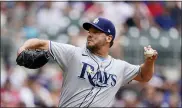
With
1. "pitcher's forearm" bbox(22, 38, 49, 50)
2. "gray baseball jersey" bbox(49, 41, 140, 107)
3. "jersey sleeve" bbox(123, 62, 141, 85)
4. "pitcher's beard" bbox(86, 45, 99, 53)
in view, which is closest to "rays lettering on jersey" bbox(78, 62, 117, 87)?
"gray baseball jersey" bbox(49, 41, 140, 107)

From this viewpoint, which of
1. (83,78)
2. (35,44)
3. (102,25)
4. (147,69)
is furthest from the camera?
(147,69)

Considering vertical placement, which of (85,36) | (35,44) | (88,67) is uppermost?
(35,44)

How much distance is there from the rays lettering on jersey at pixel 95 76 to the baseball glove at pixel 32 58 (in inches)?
15.5

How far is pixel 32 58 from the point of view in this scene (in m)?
5.76

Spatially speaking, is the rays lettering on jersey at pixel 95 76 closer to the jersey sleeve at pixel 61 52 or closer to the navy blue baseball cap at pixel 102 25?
the jersey sleeve at pixel 61 52

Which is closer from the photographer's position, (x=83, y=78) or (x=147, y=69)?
(x=83, y=78)

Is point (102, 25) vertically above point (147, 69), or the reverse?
point (102, 25)

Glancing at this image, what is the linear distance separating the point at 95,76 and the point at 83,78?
0.12 m

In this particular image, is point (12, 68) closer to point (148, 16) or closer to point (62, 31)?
point (62, 31)

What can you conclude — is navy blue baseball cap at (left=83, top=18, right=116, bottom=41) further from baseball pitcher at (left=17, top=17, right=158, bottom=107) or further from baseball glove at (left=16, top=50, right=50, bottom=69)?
baseball glove at (left=16, top=50, right=50, bottom=69)

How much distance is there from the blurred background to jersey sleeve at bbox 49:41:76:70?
189 inches

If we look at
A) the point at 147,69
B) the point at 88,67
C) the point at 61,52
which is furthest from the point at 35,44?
the point at 147,69

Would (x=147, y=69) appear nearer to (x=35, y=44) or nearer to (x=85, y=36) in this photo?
(x=35, y=44)

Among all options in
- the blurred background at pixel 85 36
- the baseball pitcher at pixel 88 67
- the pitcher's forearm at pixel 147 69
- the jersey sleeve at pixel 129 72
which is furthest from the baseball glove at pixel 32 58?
the blurred background at pixel 85 36
